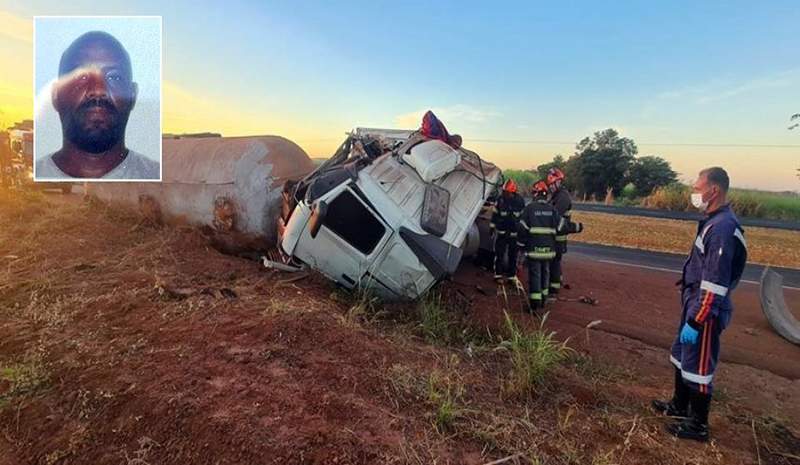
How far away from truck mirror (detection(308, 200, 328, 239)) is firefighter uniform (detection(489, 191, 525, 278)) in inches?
137

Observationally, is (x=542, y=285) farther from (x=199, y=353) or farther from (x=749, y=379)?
(x=199, y=353)

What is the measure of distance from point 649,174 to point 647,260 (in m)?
24.9

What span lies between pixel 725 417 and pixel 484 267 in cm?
483

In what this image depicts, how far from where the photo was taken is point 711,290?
2.90 meters

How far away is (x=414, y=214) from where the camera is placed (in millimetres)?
5180

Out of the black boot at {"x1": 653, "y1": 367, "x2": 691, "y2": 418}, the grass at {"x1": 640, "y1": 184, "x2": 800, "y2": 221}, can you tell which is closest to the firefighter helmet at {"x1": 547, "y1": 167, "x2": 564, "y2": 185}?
the black boot at {"x1": 653, "y1": 367, "x2": 691, "y2": 418}

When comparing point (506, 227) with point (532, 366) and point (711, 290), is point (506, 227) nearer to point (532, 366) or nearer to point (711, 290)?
point (532, 366)

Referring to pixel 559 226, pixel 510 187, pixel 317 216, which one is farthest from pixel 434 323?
pixel 510 187

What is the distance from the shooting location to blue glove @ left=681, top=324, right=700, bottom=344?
297cm

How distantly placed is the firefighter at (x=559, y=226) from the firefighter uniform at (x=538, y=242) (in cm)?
35

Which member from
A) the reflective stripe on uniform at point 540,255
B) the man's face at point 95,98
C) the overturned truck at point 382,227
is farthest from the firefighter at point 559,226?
the man's face at point 95,98

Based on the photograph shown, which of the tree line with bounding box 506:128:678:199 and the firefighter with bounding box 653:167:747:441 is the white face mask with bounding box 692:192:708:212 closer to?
the firefighter with bounding box 653:167:747:441

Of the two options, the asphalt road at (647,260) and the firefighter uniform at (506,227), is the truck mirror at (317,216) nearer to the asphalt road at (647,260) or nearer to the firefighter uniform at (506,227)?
the firefighter uniform at (506,227)

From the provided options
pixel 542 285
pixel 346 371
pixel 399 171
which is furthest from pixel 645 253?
pixel 346 371
